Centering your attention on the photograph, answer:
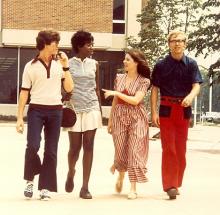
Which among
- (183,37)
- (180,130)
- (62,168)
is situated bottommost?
(62,168)

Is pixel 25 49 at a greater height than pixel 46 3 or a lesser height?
lesser

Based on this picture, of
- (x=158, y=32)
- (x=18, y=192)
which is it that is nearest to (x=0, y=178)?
(x=18, y=192)

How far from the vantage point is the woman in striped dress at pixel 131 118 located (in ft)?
27.3

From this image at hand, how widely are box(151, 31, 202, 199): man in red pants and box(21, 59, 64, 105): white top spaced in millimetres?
1242

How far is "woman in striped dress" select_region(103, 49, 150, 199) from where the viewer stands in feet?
27.3

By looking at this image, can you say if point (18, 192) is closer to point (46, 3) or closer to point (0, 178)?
point (0, 178)

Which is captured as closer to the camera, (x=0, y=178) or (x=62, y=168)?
(x=0, y=178)

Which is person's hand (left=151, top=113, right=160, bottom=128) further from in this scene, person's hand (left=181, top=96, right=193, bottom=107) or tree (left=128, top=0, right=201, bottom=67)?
tree (left=128, top=0, right=201, bottom=67)

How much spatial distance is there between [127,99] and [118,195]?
1.12m

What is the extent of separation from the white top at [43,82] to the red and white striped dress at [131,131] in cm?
84

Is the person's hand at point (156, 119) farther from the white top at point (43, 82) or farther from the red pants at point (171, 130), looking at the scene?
the white top at point (43, 82)

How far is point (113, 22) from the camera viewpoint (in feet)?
136

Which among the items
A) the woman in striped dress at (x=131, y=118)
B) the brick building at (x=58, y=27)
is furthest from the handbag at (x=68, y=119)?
the brick building at (x=58, y=27)

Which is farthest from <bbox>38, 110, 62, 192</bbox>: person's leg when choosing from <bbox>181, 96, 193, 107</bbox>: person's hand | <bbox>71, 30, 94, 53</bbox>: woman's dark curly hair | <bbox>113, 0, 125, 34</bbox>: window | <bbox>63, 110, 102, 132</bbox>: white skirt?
<bbox>113, 0, 125, 34</bbox>: window
